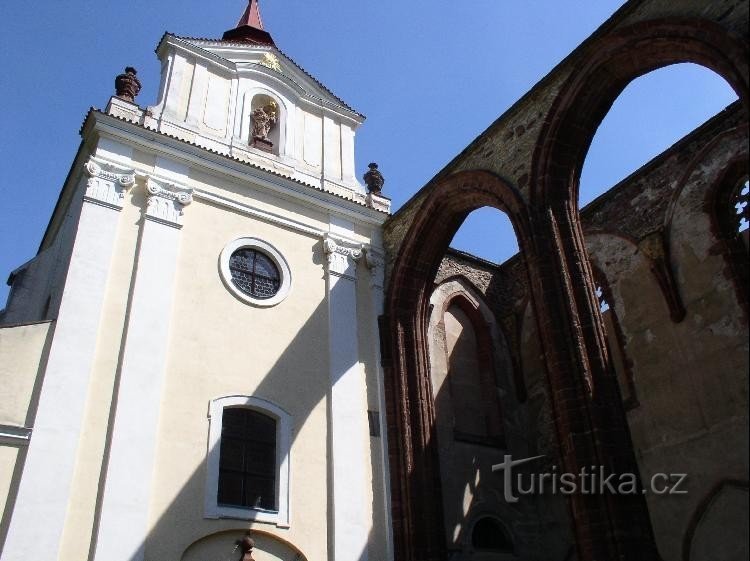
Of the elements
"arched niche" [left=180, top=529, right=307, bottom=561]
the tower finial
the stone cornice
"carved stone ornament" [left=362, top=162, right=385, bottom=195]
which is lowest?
"arched niche" [left=180, top=529, right=307, bottom=561]

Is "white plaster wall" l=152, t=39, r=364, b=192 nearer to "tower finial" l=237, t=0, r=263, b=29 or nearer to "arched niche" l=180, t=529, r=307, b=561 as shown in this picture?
"tower finial" l=237, t=0, r=263, b=29

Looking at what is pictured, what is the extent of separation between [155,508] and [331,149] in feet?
26.4

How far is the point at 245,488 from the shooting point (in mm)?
9305

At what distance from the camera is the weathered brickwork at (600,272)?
7371mm

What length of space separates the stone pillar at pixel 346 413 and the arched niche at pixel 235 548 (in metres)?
0.69

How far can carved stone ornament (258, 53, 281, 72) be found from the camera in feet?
46.6

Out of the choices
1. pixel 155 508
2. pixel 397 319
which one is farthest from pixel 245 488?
pixel 397 319

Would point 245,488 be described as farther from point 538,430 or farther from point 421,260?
point 538,430

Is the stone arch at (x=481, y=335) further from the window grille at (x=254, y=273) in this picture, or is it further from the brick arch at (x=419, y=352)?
the window grille at (x=254, y=273)

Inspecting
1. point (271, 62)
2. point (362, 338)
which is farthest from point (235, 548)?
point (271, 62)

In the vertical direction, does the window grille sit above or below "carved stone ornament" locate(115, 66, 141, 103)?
below

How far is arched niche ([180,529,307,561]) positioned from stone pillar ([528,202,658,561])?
391cm

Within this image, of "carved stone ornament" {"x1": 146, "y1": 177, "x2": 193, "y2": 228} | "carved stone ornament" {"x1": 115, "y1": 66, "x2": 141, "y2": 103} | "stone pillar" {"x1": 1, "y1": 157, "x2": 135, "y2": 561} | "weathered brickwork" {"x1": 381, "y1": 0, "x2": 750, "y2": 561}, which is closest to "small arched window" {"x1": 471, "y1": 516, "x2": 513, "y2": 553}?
"weathered brickwork" {"x1": 381, "y1": 0, "x2": 750, "y2": 561}

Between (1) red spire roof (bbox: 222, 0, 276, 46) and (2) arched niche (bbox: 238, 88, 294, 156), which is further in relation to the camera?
(1) red spire roof (bbox: 222, 0, 276, 46)
